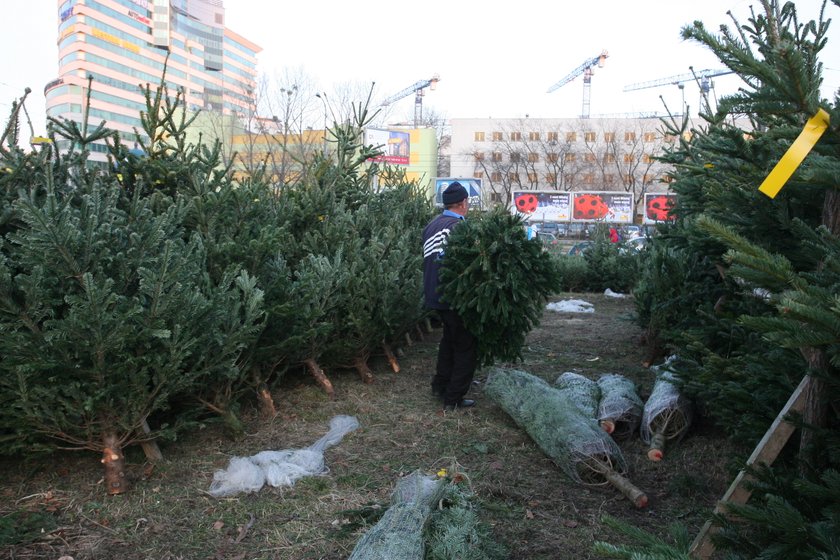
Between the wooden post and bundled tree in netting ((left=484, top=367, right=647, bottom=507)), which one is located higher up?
the wooden post

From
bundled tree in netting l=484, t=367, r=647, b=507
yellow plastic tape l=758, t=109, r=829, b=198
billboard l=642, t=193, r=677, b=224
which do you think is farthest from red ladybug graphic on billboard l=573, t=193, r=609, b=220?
yellow plastic tape l=758, t=109, r=829, b=198

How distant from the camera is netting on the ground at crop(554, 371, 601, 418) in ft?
17.1

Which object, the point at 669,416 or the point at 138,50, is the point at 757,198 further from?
the point at 138,50

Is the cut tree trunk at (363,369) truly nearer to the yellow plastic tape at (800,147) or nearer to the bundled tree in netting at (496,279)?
the bundled tree in netting at (496,279)

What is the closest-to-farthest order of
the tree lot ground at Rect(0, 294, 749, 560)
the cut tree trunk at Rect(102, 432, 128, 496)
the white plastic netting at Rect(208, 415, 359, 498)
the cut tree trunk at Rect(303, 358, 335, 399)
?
the tree lot ground at Rect(0, 294, 749, 560) → the cut tree trunk at Rect(102, 432, 128, 496) → the white plastic netting at Rect(208, 415, 359, 498) → the cut tree trunk at Rect(303, 358, 335, 399)

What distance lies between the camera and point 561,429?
176 inches

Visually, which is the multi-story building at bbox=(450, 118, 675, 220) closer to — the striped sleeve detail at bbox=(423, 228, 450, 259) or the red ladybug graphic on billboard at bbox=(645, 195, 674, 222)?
the red ladybug graphic on billboard at bbox=(645, 195, 674, 222)

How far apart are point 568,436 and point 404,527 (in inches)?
72.2

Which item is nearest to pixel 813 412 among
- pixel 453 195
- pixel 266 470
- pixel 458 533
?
pixel 458 533

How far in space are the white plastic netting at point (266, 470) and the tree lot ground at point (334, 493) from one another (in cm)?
→ 8

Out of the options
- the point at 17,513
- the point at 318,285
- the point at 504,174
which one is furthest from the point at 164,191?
the point at 504,174

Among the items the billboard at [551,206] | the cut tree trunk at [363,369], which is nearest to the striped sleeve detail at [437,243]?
the cut tree trunk at [363,369]

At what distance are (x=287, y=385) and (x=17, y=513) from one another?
293 centimetres

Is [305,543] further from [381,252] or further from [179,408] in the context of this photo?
[381,252]
